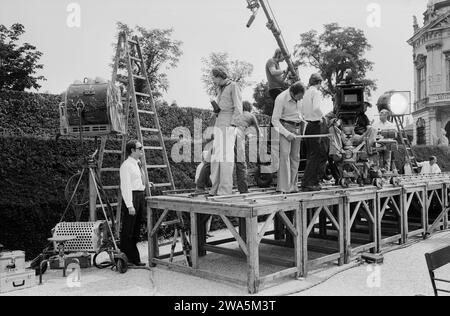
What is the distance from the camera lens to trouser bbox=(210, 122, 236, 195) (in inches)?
280

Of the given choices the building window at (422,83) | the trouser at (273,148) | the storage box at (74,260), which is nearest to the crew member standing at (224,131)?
the trouser at (273,148)

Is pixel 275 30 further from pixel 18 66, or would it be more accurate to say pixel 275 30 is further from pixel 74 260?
pixel 18 66

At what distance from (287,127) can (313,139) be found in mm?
590

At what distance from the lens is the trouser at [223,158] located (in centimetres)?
710

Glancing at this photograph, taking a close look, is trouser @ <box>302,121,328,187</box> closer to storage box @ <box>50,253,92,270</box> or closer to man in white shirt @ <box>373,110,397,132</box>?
storage box @ <box>50,253,92,270</box>

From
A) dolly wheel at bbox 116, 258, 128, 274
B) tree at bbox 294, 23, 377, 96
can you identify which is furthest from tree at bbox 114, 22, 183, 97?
dolly wheel at bbox 116, 258, 128, 274

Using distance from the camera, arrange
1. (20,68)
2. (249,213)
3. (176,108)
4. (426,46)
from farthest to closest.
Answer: (426,46) < (20,68) < (176,108) < (249,213)

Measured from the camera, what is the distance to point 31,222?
26.0 feet

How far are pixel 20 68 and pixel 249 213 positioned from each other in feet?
74.1

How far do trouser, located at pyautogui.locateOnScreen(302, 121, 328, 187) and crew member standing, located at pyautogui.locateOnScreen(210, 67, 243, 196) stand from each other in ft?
4.65

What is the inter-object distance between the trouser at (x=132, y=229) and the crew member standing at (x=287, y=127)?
7.70ft
